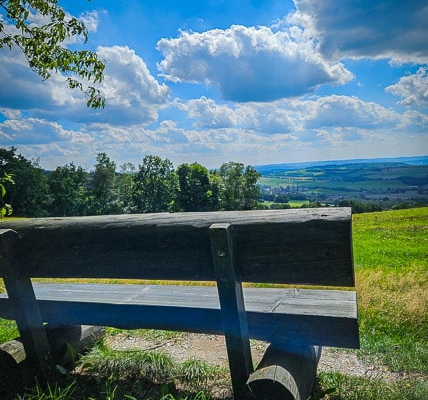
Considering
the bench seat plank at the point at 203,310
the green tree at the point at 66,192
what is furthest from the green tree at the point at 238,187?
the bench seat plank at the point at 203,310

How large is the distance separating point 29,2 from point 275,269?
637 centimetres

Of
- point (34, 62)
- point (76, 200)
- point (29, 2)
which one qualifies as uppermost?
point (29, 2)

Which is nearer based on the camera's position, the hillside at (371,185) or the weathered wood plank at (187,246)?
the weathered wood plank at (187,246)

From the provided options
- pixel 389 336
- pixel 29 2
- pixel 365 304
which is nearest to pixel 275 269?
pixel 389 336

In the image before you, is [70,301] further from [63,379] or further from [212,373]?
[212,373]

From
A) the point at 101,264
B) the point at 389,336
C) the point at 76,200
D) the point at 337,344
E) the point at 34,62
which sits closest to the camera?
the point at 337,344

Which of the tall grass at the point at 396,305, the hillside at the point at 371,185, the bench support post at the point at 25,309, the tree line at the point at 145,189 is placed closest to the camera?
A: the bench support post at the point at 25,309

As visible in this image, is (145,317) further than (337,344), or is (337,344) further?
(145,317)

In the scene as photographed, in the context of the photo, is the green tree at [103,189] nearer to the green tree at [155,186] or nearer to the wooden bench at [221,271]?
the green tree at [155,186]

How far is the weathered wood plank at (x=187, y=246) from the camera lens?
1887 mm

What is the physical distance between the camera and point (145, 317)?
2.74m

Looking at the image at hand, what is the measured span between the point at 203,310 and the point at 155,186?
6062 centimetres

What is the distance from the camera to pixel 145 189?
63.8m

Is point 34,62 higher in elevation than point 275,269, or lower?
higher
